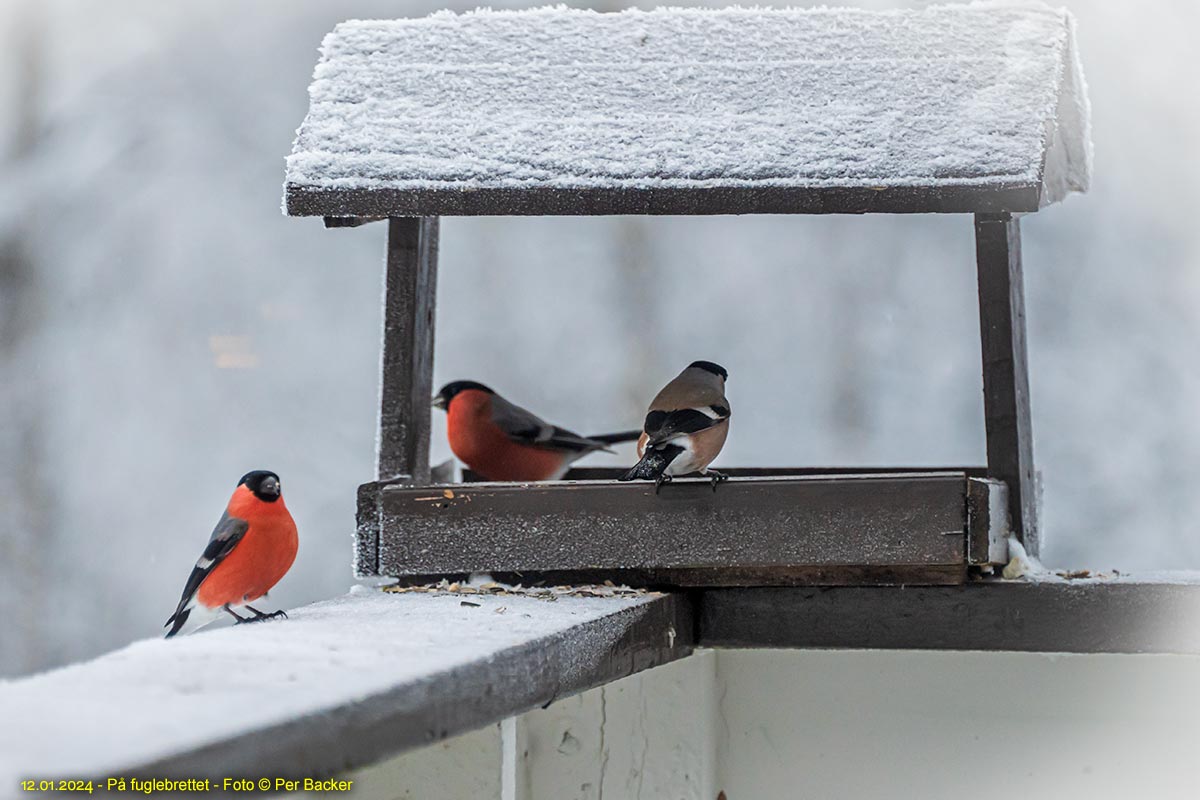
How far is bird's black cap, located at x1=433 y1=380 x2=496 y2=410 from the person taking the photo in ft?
8.52

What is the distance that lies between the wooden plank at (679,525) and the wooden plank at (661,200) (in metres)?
0.38

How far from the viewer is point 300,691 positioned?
936mm

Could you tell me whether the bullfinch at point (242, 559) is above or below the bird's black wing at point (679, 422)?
below

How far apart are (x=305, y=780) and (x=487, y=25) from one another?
1.75 meters

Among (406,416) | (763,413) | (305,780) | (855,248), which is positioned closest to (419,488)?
(406,416)

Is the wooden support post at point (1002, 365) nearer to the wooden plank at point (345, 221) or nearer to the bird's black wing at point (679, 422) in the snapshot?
the bird's black wing at point (679, 422)

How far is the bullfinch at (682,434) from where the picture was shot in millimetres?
2039

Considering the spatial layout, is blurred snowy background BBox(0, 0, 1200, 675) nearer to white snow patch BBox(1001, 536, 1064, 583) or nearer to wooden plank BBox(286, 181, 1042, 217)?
white snow patch BBox(1001, 536, 1064, 583)

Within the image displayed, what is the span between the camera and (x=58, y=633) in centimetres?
503

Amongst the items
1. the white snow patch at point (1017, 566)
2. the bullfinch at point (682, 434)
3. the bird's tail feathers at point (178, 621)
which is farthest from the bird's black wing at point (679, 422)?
the bird's tail feathers at point (178, 621)

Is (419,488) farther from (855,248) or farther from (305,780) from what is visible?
(855,248)

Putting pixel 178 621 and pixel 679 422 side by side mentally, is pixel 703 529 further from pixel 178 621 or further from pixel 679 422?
pixel 178 621

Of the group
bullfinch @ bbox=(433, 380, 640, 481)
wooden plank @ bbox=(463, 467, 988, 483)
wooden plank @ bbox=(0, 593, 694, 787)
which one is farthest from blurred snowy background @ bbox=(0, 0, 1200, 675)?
wooden plank @ bbox=(0, 593, 694, 787)

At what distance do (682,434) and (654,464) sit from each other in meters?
0.07
